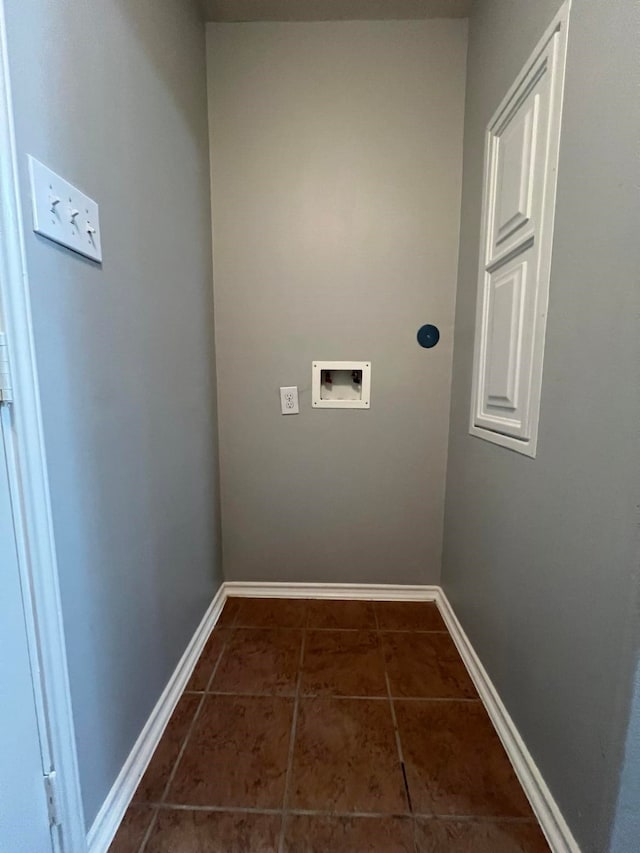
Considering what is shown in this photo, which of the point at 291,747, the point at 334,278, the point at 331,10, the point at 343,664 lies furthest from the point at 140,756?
the point at 331,10

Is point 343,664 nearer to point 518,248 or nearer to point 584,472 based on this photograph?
point 584,472

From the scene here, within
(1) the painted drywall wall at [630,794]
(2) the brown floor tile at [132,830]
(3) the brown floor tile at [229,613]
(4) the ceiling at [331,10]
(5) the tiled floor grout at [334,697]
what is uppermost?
(4) the ceiling at [331,10]

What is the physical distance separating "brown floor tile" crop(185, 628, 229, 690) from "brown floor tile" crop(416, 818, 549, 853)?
2.61 ft

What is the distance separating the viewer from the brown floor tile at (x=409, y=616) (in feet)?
5.48

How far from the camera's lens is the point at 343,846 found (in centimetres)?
87

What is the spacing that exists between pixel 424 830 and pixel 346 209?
6.78 ft

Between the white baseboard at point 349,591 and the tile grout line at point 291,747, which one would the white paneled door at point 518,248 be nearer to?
the white baseboard at point 349,591

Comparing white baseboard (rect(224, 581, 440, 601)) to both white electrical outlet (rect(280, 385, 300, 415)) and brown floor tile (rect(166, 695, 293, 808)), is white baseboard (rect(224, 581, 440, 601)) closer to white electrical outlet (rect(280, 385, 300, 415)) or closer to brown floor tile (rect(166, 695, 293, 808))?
brown floor tile (rect(166, 695, 293, 808))

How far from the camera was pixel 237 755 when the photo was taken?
1.08 m

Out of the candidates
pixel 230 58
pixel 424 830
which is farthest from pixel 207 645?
pixel 230 58

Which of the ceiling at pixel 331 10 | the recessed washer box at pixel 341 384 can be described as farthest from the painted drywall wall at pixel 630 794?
the ceiling at pixel 331 10

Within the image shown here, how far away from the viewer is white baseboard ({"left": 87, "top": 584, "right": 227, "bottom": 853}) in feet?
2.82

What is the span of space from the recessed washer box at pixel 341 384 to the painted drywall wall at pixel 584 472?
746 mm

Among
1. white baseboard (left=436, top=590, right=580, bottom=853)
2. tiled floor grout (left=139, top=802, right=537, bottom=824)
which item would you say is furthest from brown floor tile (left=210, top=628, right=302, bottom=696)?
white baseboard (left=436, top=590, right=580, bottom=853)
